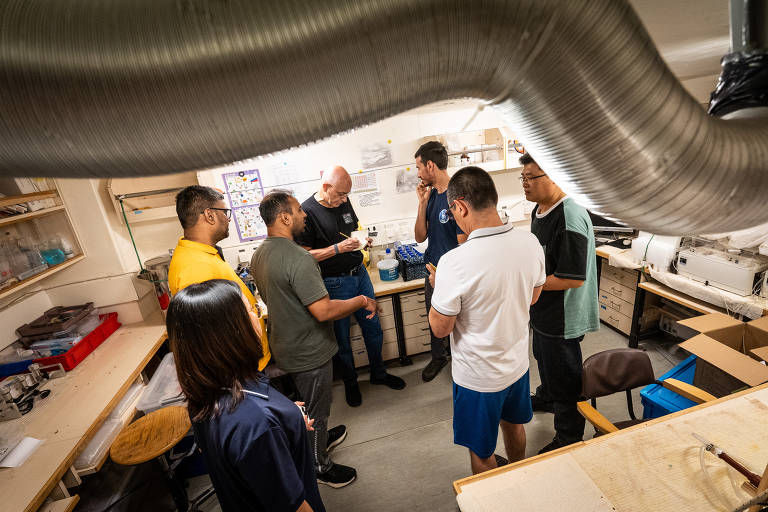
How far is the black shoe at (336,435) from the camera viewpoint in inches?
92.6

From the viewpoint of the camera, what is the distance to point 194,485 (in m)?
2.17

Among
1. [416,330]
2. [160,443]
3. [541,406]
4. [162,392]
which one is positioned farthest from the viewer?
[416,330]

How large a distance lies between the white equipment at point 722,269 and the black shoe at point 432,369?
6.43 feet

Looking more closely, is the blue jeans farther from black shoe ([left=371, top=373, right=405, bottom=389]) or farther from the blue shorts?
the blue shorts

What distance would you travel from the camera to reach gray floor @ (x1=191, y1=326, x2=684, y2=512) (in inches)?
77.0

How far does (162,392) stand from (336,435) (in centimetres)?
118

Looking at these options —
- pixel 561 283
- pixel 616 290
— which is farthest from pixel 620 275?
pixel 561 283

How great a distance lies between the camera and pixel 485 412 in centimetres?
158

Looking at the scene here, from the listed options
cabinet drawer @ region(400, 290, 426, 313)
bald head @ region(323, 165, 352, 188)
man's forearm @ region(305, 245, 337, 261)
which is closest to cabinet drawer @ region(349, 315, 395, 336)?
cabinet drawer @ region(400, 290, 426, 313)

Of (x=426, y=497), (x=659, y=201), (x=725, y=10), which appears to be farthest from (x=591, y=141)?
(x=426, y=497)

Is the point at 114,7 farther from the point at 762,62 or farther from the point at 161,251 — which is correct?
the point at 161,251

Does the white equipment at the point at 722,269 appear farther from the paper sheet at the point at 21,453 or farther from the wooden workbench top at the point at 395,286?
the paper sheet at the point at 21,453

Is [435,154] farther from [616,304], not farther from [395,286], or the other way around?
[616,304]

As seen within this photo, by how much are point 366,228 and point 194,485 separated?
7.77 ft
